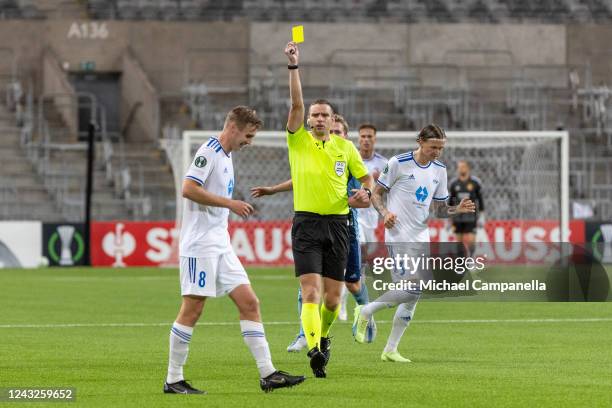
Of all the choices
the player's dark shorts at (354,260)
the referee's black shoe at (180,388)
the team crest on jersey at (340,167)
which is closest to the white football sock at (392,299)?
the player's dark shorts at (354,260)

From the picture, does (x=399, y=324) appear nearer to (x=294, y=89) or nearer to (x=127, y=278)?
(x=294, y=89)

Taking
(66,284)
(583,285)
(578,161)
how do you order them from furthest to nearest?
(578,161) < (66,284) < (583,285)

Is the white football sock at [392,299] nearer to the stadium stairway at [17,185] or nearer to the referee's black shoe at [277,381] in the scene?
the referee's black shoe at [277,381]

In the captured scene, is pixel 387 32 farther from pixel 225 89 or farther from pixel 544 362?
pixel 544 362

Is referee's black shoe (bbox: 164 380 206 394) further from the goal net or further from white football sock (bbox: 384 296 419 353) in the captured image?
the goal net

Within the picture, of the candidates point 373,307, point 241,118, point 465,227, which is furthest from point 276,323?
point 465,227

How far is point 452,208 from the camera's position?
12.9m

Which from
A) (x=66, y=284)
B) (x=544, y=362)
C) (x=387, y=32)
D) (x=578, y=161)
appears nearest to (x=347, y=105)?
(x=387, y=32)

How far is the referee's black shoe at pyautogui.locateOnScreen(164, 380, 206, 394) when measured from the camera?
9922 millimetres

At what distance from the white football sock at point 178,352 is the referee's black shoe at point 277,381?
1.90ft

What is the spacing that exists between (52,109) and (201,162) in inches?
1136

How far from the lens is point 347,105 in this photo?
3809 cm

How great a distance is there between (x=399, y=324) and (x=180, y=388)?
3.16 m

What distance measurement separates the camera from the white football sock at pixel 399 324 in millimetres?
12445
